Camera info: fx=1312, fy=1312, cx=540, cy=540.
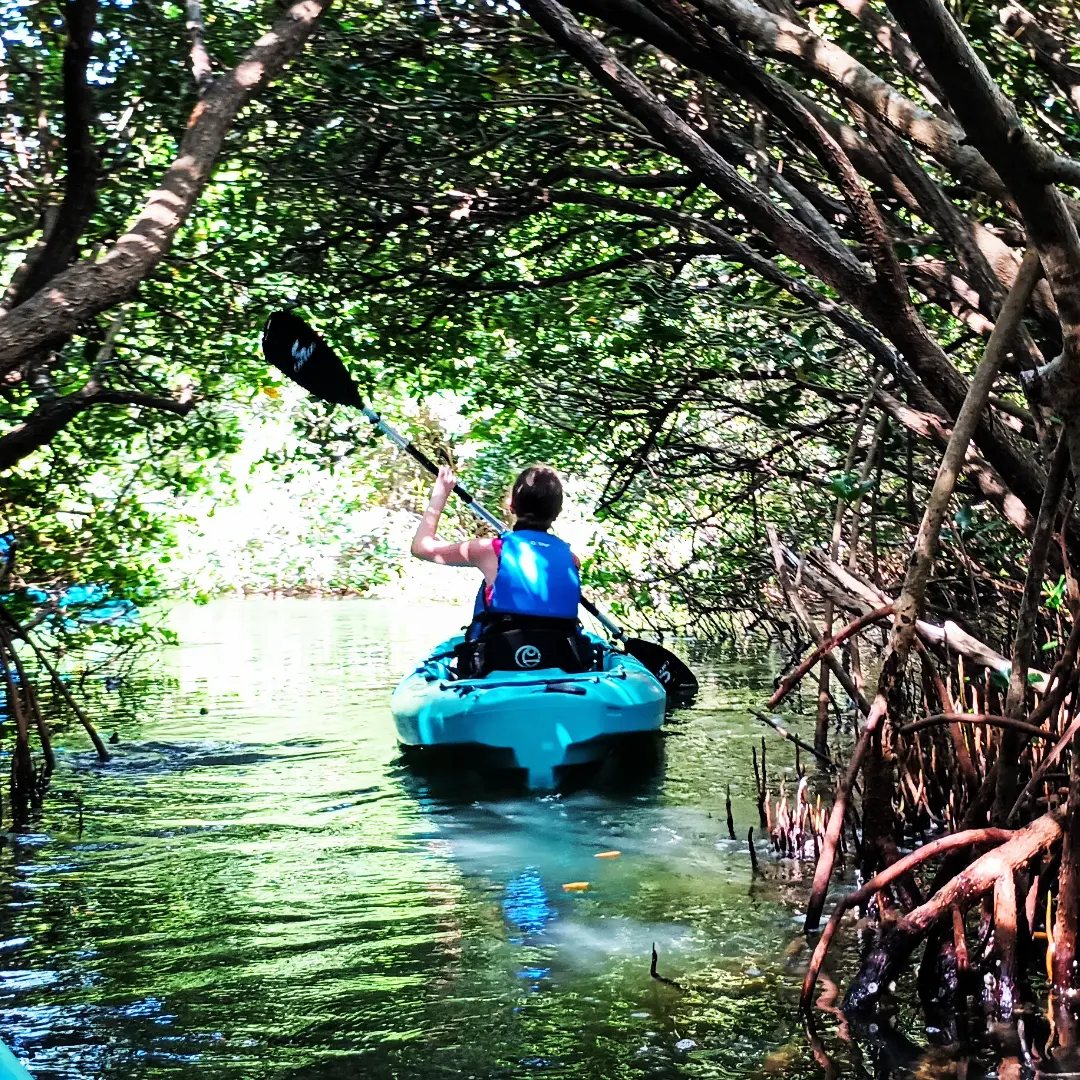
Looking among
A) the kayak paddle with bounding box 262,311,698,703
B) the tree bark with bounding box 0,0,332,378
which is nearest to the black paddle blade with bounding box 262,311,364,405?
the kayak paddle with bounding box 262,311,698,703

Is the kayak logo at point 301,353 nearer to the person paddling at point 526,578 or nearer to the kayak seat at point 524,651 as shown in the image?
the person paddling at point 526,578

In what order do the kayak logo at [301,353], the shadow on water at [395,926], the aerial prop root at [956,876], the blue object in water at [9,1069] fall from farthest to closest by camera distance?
the kayak logo at [301,353], the shadow on water at [395,926], the aerial prop root at [956,876], the blue object in water at [9,1069]

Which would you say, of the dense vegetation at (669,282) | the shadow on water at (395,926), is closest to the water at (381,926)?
the shadow on water at (395,926)

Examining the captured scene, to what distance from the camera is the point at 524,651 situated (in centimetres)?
760

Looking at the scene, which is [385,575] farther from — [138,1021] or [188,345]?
[138,1021]

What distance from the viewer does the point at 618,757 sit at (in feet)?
26.0

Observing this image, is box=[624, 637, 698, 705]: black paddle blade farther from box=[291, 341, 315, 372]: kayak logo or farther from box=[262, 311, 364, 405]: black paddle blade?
box=[291, 341, 315, 372]: kayak logo

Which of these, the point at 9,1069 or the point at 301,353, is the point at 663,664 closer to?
the point at 301,353

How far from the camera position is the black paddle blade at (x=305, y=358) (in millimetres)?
7523

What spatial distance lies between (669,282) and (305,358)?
2193mm

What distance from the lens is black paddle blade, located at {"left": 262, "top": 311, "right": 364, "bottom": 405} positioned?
752cm

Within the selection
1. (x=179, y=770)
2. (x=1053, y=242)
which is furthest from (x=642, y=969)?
(x=179, y=770)

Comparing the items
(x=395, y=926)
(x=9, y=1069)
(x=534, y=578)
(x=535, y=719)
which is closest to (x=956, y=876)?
(x=395, y=926)

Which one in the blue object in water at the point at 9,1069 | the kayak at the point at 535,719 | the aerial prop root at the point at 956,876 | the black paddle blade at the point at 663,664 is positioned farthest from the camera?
the black paddle blade at the point at 663,664
